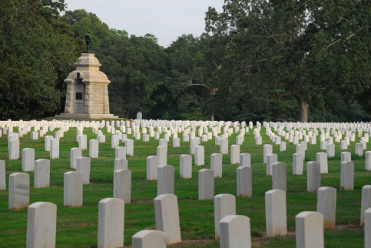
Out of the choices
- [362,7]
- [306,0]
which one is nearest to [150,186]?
[362,7]

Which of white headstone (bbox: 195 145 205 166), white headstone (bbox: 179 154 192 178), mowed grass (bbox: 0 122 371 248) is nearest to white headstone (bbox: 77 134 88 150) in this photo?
mowed grass (bbox: 0 122 371 248)

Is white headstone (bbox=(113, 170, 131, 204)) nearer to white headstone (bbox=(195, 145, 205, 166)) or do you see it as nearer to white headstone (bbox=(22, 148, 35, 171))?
white headstone (bbox=(22, 148, 35, 171))

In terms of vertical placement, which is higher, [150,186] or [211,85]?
[211,85]

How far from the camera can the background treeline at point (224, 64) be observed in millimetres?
26672

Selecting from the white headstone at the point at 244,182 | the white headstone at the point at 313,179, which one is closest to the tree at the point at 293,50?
the white headstone at the point at 313,179

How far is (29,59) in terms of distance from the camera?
54.0 metres

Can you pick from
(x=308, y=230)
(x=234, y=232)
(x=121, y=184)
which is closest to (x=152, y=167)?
(x=121, y=184)

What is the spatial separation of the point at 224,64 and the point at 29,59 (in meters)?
18.4

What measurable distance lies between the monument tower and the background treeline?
1.34 m

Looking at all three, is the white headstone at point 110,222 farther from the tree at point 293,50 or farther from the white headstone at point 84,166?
the tree at point 293,50

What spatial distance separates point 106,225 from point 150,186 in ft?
23.7

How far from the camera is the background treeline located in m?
26.7

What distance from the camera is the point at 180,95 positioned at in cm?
8419

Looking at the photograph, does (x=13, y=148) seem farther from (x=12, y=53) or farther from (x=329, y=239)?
(x=12, y=53)
